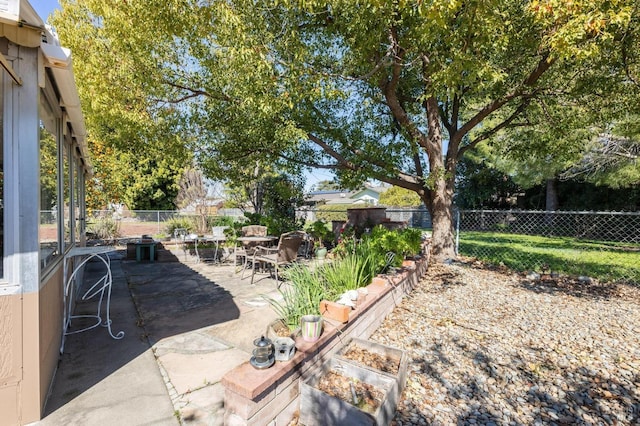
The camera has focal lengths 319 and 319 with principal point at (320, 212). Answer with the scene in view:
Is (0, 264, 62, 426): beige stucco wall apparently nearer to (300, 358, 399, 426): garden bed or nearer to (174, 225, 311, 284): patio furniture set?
A: (300, 358, 399, 426): garden bed

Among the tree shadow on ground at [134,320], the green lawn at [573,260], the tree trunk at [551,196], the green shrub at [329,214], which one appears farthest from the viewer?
the tree trunk at [551,196]

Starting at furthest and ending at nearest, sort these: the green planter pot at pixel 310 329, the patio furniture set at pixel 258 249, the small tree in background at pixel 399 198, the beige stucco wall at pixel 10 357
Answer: the small tree in background at pixel 399 198
the patio furniture set at pixel 258 249
the green planter pot at pixel 310 329
the beige stucco wall at pixel 10 357

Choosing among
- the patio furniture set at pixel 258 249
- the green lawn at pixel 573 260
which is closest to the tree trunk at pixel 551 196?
the green lawn at pixel 573 260

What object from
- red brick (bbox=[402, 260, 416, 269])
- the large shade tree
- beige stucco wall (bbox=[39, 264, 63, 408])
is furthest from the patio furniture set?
beige stucco wall (bbox=[39, 264, 63, 408])

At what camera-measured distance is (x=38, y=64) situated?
2.09 m

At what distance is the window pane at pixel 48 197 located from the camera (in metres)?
2.30

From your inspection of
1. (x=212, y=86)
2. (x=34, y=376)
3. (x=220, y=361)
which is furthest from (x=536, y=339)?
(x=212, y=86)

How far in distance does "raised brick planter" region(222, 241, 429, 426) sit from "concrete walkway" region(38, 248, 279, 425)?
0.37m

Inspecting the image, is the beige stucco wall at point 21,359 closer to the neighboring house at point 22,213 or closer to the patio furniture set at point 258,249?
the neighboring house at point 22,213

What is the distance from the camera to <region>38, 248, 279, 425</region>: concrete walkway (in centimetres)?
218

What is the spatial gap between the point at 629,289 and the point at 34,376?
25.8ft

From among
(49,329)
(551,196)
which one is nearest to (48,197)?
(49,329)

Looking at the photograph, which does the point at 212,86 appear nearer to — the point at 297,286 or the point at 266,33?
the point at 266,33

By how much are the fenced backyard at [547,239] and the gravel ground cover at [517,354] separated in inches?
73.9
